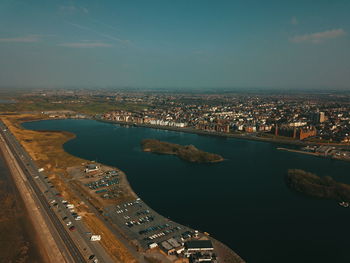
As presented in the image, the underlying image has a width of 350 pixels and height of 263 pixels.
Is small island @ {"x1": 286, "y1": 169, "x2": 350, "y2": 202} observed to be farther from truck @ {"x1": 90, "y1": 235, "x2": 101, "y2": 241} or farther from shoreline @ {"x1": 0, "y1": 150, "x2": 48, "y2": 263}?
shoreline @ {"x1": 0, "y1": 150, "x2": 48, "y2": 263}

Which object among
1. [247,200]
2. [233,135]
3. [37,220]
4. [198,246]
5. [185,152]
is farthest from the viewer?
[233,135]

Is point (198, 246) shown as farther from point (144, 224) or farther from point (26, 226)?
point (26, 226)

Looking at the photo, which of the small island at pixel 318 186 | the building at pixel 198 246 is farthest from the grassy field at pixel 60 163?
the small island at pixel 318 186

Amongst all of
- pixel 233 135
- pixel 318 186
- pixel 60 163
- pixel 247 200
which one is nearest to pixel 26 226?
pixel 60 163

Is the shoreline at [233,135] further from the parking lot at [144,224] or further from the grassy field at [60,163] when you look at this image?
the parking lot at [144,224]

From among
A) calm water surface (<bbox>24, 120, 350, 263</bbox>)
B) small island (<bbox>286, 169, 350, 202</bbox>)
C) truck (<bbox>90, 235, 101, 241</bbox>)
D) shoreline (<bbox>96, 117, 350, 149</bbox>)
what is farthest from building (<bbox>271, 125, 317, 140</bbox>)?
truck (<bbox>90, 235, 101, 241</bbox>)

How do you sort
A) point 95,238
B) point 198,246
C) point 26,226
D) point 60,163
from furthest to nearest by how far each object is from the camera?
point 60,163 → point 26,226 → point 95,238 → point 198,246

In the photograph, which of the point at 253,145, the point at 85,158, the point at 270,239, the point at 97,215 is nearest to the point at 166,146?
the point at 85,158
